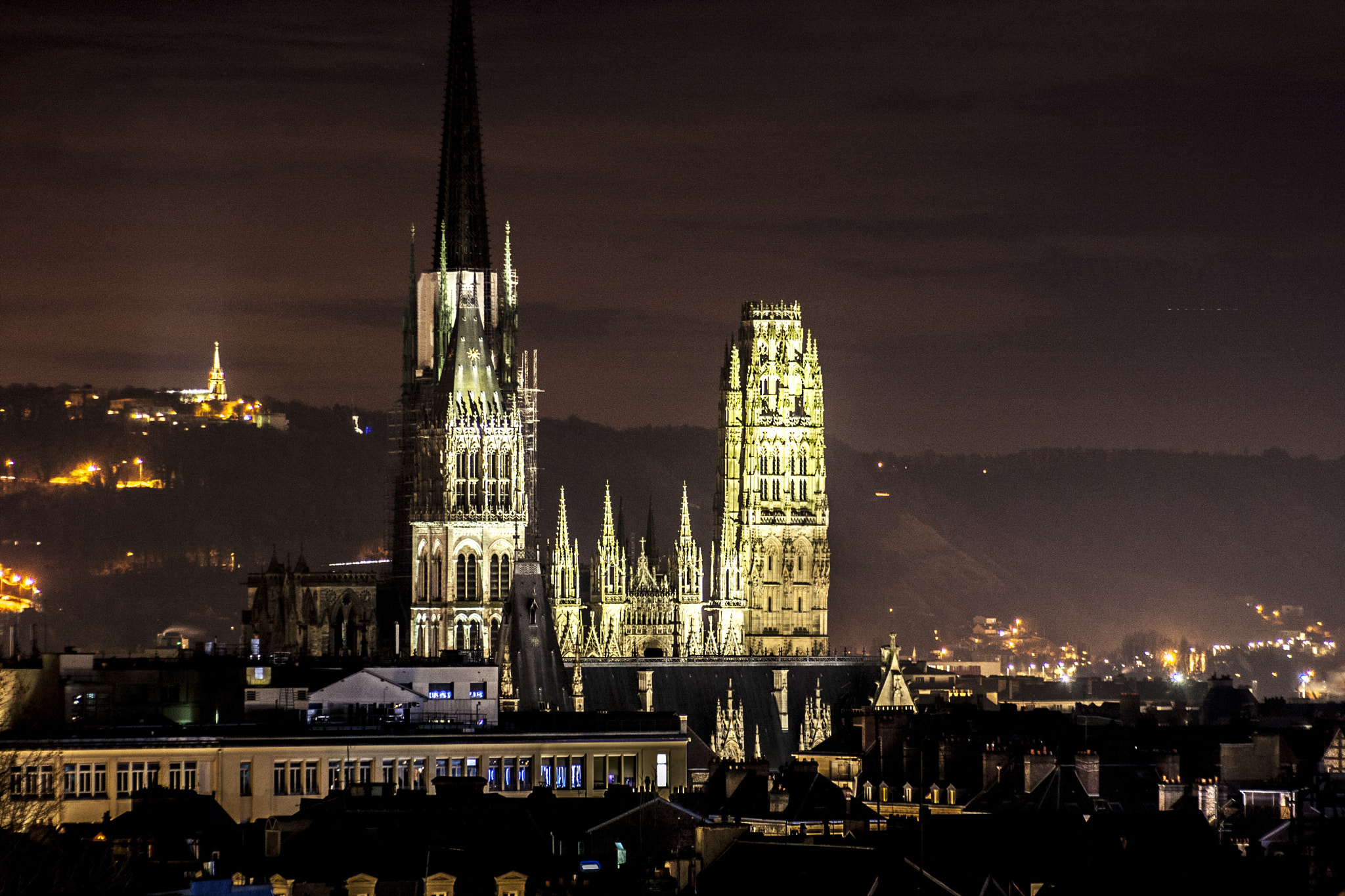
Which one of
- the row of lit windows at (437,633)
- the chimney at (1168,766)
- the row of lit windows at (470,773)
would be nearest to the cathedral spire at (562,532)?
the row of lit windows at (437,633)

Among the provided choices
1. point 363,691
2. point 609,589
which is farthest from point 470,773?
point 609,589

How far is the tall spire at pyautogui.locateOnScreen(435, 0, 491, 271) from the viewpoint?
596ft

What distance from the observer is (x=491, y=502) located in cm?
17038

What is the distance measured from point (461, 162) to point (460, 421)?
53.9 feet

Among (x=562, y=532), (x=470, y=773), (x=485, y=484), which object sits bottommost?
(x=470, y=773)

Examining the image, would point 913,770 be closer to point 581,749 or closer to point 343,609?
point 581,749

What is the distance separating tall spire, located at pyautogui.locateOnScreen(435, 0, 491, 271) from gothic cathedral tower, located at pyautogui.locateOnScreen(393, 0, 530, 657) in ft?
0.16

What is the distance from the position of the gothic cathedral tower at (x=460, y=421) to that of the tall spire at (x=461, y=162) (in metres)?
0.05

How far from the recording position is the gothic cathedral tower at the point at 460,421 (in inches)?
6599

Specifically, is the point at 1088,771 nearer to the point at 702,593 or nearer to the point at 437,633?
the point at 437,633

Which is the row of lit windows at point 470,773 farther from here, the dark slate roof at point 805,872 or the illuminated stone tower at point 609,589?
the illuminated stone tower at point 609,589

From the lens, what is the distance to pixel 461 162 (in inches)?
7165

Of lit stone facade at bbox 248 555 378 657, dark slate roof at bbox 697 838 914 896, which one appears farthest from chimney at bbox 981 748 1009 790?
lit stone facade at bbox 248 555 378 657

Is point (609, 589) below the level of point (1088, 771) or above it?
above
